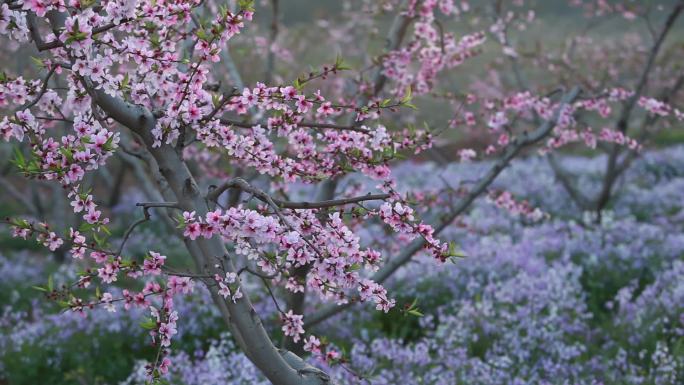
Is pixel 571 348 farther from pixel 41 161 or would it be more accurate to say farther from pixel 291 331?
pixel 41 161

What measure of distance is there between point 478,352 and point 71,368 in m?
4.00

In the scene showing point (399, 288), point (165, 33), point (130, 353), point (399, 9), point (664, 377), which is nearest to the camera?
point (165, 33)

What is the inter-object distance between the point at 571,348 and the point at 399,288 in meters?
2.76

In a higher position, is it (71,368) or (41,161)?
(71,368)

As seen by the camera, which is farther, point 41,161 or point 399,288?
point 399,288

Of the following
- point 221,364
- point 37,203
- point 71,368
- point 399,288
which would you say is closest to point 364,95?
point 221,364

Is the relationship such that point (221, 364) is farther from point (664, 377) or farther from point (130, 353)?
point (664, 377)

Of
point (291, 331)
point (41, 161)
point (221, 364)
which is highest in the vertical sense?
Answer: point (221, 364)

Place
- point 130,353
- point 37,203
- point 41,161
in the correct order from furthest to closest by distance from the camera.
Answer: point 37,203, point 130,353, point 41,161

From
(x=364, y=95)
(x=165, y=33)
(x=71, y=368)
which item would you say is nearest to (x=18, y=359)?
(x=71, y=368)

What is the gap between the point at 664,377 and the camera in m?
5.43

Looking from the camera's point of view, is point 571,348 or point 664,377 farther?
point 571,348

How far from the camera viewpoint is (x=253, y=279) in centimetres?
900

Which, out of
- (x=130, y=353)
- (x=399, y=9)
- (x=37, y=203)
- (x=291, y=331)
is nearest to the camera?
(x=291, y=331)
